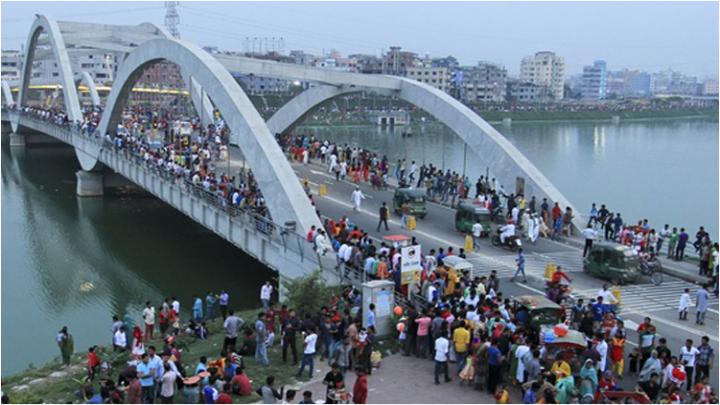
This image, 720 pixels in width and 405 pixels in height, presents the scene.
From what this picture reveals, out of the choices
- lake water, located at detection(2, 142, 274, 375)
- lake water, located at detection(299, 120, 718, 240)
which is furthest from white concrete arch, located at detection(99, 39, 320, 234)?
lake water, located at detection(299, 120, 718, 240)

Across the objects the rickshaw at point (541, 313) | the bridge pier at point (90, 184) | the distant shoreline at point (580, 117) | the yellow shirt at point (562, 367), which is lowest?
the bridge pier at point (90, 184)

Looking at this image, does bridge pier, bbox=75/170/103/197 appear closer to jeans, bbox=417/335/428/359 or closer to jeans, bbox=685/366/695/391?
jeans, bbox=417/335/428/359

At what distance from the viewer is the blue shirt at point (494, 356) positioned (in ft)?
41.7

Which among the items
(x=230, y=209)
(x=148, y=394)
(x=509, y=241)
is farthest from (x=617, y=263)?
(x=148, y=394)

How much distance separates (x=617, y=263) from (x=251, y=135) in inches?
505

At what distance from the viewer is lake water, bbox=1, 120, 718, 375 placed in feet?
82.7

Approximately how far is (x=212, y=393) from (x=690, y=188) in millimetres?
46782

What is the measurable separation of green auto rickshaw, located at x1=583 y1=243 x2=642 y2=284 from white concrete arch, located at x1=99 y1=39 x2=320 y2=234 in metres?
8.14

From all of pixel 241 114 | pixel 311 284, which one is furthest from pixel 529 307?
pixel 241 114

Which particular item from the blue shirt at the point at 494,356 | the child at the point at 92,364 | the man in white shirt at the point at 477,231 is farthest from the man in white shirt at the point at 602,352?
the man in white shirt at the point at 477,231

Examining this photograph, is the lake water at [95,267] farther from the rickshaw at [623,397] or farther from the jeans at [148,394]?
the rickshaw at [623,397]

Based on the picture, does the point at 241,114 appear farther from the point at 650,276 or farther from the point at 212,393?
the point at 212,393

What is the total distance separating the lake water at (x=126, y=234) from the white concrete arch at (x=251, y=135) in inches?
165

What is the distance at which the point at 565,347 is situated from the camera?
519 inches
